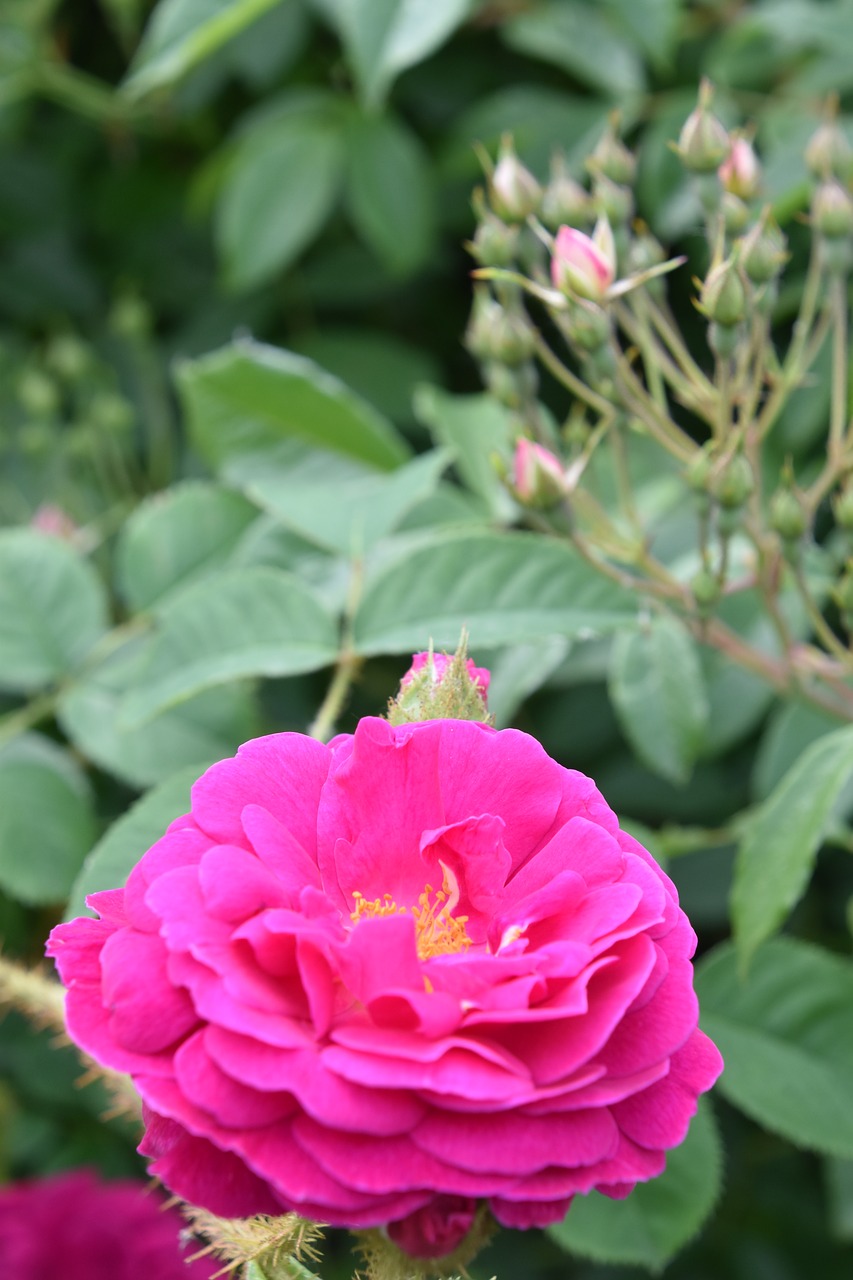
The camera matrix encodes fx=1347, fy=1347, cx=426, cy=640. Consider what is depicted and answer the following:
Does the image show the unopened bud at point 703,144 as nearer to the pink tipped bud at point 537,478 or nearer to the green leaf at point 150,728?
the pink tipped bud at point 537,478

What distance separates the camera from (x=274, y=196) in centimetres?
122

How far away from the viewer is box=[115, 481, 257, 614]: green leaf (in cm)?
99

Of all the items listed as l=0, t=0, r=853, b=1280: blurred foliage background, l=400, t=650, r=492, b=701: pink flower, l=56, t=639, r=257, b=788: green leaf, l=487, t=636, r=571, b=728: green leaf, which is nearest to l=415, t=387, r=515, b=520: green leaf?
l=0, t=0, r=853, b=1280: blurred foliage background

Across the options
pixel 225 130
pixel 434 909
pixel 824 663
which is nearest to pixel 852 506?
pixel 824 663

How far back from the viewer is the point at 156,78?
3.23 feet

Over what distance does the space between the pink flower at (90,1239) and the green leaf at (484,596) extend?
0.40 m

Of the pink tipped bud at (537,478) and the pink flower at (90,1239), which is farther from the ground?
the pink tipped bud at (537,478)

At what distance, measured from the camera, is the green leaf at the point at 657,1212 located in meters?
0.74

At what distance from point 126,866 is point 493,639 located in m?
0.22

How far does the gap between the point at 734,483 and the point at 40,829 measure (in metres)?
0.48

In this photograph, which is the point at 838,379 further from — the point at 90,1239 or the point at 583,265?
the point at 90,1239

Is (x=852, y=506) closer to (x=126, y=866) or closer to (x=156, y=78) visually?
(x=126, y=866)

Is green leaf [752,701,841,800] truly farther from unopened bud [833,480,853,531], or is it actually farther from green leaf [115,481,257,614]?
green leaf [115,481,257,614]

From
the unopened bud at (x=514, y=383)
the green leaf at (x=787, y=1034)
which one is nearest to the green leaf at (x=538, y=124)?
the unopened bud at (x=514, y=383)
